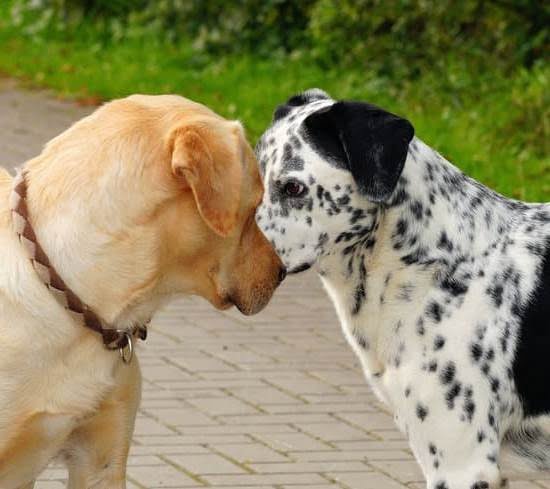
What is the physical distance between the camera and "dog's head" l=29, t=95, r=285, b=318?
4461 millimetres

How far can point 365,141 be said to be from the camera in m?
4.88

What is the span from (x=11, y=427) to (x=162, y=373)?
3002 mm

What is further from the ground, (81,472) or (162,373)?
(81,472)

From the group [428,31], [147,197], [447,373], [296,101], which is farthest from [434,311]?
[428,31]

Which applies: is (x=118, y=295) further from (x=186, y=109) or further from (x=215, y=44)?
(x=215, y=44)

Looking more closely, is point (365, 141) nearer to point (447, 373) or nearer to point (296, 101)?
point (296, 101)

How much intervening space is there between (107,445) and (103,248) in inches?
26.7

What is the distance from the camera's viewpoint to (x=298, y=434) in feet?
21.9

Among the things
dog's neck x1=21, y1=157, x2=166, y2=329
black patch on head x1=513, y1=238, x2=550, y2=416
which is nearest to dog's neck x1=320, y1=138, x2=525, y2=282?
black patch on head x1=513, y1=238, x2=550, y2=416

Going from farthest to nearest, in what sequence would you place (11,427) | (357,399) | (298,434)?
(357,399), (298,434), (11,427)

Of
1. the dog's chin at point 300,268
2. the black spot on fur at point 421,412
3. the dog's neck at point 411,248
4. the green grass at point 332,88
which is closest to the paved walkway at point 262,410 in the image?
the black spot on fur at point 421,412

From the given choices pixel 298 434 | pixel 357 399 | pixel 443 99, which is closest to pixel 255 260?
pixel 298 434

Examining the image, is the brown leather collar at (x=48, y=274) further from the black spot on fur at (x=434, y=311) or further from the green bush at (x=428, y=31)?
the green bush at (x=428, y=31)

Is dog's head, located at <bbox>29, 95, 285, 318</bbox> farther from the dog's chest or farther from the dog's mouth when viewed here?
the dog's chest
